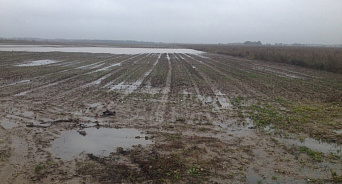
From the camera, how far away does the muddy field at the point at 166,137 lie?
545cm

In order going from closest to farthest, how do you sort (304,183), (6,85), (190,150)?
(304,183) → (190,150) → (6,85)

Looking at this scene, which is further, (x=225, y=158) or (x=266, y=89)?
(x=266, y=89)

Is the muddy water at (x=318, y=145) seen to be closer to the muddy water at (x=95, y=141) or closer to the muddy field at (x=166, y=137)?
the muddy field at (x=166, y=137)

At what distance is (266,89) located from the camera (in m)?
15.5

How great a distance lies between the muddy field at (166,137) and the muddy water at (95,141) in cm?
2

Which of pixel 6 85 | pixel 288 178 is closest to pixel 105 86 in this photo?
pixel 6 85

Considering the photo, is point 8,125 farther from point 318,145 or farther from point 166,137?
point 318,145

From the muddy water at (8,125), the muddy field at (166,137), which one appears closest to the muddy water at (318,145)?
the muddy field at (166,137)

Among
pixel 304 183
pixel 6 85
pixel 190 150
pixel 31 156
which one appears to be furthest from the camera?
pixel 6 85

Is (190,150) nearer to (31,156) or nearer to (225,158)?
(225,158)

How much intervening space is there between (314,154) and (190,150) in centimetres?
293

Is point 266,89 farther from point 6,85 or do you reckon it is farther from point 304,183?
point 6,85

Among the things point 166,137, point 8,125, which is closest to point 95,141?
point 166,137

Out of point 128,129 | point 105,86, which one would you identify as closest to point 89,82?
point 105,86
